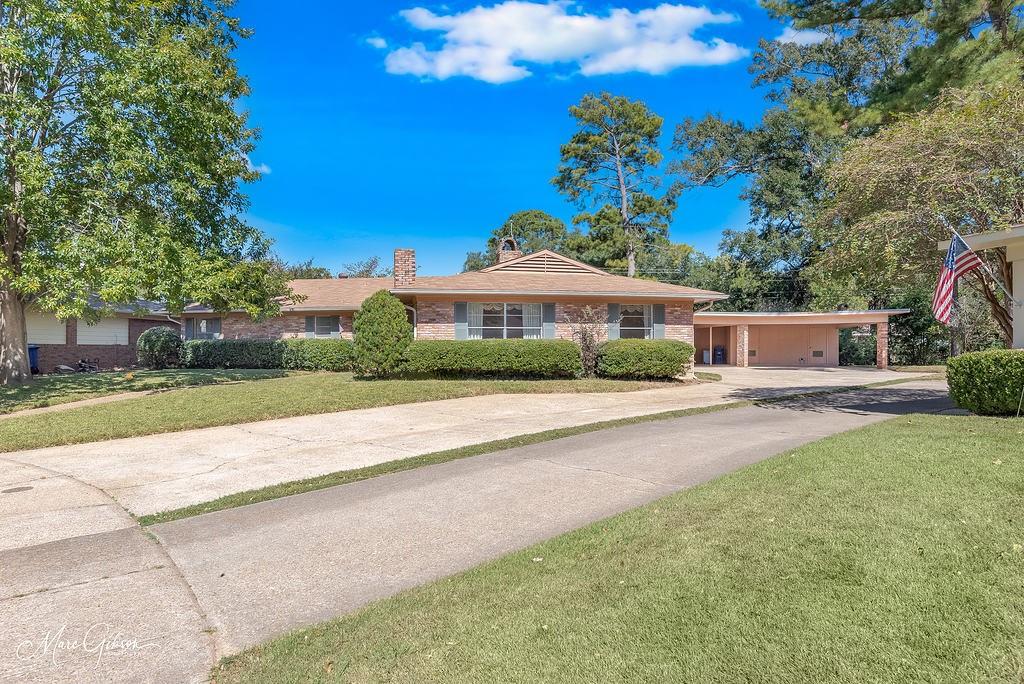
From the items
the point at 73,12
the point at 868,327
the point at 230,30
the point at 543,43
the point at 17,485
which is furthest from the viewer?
the point at 868,327

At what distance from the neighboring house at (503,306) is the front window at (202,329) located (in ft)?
0.15

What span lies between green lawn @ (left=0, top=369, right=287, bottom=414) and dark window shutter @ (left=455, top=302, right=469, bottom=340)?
628 cm

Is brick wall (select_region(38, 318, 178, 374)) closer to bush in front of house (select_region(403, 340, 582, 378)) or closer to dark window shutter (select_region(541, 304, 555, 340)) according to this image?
bush in front of house (select_region(403, 340, 582, 378))

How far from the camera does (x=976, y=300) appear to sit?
25.4 meters

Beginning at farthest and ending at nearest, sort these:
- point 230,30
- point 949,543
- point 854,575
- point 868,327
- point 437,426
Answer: point 868,327 → point 230,30 → point 437,426 → point 949,543 → point 854,575

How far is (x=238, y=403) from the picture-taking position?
1237 cm

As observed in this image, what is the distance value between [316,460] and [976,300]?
29686mm

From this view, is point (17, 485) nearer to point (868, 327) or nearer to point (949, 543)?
point (949, 543)

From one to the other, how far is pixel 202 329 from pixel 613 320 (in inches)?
717

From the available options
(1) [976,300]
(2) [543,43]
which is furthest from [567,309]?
(1) [976,300]

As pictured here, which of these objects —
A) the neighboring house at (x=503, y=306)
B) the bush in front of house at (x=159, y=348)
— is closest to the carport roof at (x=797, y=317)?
the neighboring house at (x=503, y=306)

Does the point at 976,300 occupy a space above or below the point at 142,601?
above

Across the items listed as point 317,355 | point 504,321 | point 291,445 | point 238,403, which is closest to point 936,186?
point 504,321

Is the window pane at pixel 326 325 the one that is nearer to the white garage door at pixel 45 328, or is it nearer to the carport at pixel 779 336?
the white garage door at pixel 45 328
